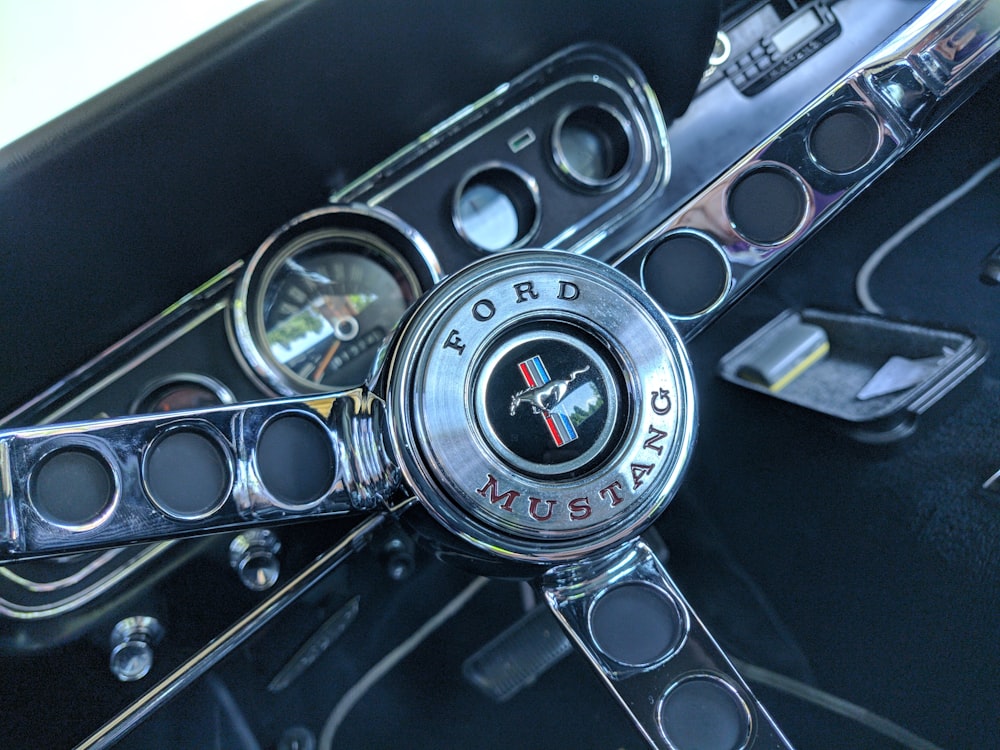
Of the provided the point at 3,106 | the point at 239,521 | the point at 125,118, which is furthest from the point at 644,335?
the point at 3,106

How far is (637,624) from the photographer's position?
778mm

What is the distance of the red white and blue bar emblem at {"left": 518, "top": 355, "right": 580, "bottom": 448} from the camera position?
0.72 m

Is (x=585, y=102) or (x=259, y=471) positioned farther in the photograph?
(x=585, y=102)

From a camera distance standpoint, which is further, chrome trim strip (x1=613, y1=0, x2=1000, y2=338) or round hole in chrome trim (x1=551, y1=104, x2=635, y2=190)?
round hole in chrome trim (x1=551, y1=104, x2=635, y2=190)

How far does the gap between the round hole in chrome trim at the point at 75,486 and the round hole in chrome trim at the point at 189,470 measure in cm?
3

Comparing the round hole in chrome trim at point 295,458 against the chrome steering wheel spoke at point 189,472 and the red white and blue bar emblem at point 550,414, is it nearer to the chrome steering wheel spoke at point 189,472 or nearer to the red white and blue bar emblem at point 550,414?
the chrome steering wheel spoke at point 189,472

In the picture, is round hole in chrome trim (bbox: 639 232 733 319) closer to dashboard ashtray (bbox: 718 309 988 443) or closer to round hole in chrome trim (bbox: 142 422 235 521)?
dashboard ashtray (bbox: 718 309 988 443)

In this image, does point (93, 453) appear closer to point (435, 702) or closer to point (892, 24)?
point (435, 702)

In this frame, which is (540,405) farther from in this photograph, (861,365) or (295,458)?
(861,365)

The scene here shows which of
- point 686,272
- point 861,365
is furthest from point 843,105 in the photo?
point 861,365

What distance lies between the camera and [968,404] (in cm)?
90

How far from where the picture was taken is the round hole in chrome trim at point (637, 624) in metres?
0.77

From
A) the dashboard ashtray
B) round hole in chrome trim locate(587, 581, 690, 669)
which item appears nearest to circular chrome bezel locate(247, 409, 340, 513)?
round hole in chrome trim locate(587, 581, 690, 669)

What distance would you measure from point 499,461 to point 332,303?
49cm
